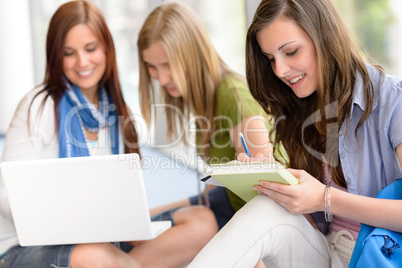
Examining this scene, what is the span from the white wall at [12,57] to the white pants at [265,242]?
4.67 meters

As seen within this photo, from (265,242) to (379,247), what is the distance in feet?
0.95

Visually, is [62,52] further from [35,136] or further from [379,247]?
[379,247]

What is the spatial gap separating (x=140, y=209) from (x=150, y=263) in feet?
1.36

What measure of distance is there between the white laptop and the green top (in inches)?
23.7

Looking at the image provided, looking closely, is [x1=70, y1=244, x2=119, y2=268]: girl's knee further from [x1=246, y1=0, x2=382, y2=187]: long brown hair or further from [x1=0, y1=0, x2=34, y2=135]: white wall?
[x1=0, y1=0, x2=34, y2=135]: white wall

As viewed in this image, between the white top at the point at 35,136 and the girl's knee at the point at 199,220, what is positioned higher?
the white top at the point at 35,136

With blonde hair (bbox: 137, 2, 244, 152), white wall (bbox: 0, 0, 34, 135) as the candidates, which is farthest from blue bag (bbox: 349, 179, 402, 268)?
white wall (bbox: 0, 0, 34, 135)

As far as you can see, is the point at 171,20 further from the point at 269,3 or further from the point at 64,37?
the point at 269,3

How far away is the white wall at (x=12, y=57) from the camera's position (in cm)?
533

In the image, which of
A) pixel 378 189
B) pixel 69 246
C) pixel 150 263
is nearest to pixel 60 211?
pixel 69 246

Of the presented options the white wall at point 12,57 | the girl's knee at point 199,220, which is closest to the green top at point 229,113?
the girl's knee at point 199,220

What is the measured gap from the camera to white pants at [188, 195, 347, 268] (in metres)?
1.26

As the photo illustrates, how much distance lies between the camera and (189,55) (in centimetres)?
206

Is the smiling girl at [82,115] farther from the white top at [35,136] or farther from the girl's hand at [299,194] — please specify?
the girl's hand at [299,194]
